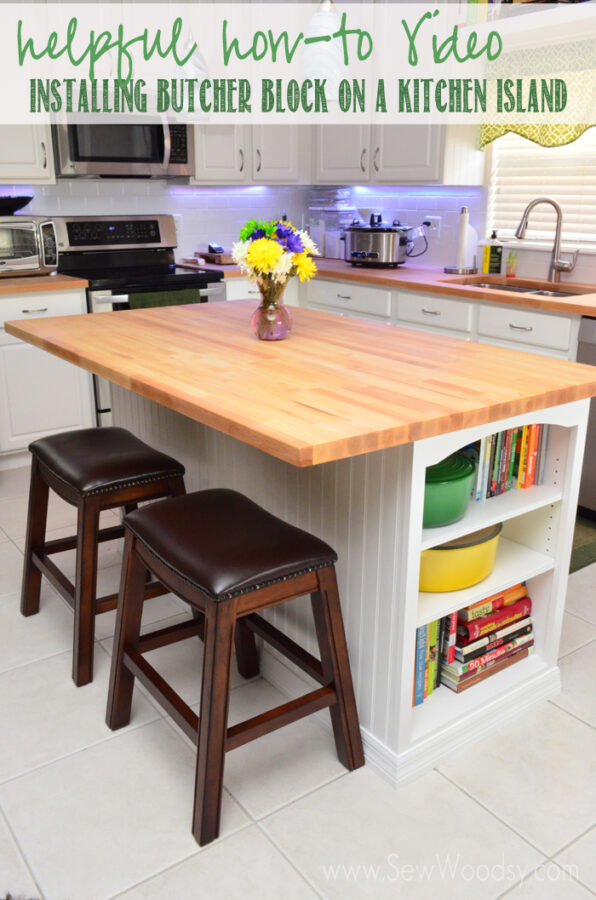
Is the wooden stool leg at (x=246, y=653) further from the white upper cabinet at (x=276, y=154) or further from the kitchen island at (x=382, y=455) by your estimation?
the white upper cabinet at (x=276, y=154)

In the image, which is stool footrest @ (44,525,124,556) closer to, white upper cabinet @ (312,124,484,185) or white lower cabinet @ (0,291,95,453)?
white lower cabinet @ (0,291,95,453)

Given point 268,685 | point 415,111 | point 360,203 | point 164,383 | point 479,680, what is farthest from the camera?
point 360,203

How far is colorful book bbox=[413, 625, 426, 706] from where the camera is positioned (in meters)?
1.86

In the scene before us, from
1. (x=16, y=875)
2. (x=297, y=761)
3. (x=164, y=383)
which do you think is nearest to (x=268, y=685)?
(x=297, y=761)

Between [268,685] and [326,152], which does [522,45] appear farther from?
[268,685]

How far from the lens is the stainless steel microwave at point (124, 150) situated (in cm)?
401

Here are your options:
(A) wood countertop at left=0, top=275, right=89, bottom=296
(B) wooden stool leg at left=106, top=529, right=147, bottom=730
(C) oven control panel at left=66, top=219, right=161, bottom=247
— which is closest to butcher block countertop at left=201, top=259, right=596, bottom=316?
(C) oven control panel at left=66, top=219, right=161, bottom=247

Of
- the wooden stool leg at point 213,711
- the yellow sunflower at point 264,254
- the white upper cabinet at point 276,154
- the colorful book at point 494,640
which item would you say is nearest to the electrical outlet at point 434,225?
the white upper cabinet at point 276,154

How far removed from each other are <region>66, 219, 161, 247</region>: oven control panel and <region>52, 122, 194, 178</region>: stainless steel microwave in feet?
0.89

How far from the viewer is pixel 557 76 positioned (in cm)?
371

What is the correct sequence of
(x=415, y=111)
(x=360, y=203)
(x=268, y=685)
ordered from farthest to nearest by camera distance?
1. (x=360, y=203)
2. (x=415, y=111)
3. (x=268, y=685)

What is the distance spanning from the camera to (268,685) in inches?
86.6

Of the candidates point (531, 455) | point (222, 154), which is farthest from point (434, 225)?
point (531, 455)

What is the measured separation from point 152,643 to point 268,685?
1.36 feet
